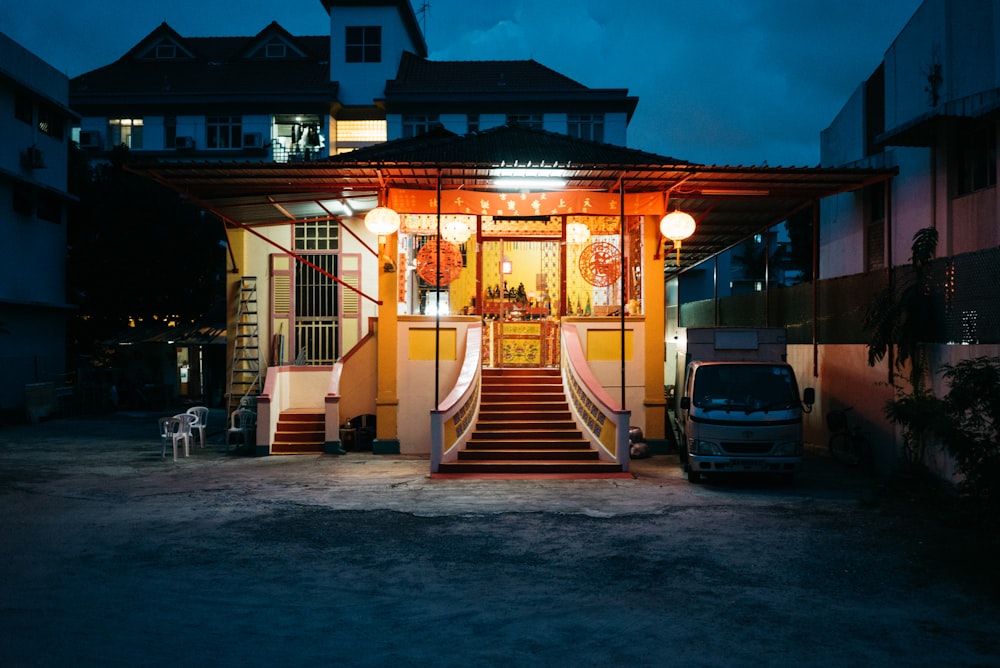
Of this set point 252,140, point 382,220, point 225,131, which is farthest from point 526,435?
point 225,131

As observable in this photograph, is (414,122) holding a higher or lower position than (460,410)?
higher

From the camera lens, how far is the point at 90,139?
128 ft

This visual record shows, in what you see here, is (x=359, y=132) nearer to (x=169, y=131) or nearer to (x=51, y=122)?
(x=169, y=131)

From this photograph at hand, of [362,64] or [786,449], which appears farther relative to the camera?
[362,64]

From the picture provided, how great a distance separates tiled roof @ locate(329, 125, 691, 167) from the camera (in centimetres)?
1534

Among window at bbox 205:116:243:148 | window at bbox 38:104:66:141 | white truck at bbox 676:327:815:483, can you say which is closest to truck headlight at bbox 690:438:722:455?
white truck at bbox 676:327:815:483

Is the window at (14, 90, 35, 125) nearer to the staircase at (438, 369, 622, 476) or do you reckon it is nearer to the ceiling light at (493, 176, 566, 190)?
the ceiling light at (493, 176, 566, 190)

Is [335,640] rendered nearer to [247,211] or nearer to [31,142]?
[247,211]

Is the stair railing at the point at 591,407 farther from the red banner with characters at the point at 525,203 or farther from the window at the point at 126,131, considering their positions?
the window at the point at 126,131

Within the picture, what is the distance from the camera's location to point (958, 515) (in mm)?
9891

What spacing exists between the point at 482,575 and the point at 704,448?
18.9 ft

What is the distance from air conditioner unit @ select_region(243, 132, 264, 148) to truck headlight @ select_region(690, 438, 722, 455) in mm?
30741

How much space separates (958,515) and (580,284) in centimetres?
1044

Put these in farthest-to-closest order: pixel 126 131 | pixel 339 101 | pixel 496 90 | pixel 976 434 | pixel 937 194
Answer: pixel 126 131
pixel 339 101
pixel 496 90
pixel 937 194
pixel 976 434
